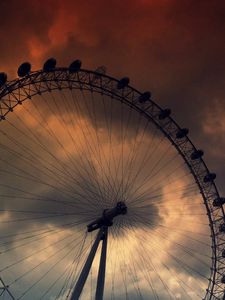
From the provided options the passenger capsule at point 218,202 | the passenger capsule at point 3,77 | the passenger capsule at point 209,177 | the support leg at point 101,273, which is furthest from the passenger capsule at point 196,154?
the passenger capsule at point 3,77

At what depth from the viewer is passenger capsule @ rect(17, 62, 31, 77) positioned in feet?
119

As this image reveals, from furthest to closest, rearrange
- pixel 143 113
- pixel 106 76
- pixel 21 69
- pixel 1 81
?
1. pixel 143 113
2. pixel 106 76
3. pixel 21 69
4. pixel 1 81

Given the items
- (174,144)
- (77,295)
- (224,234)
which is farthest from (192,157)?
(77,295)

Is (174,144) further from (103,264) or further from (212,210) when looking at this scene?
(103,264)

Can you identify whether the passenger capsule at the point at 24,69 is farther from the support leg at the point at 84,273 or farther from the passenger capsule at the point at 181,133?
the passenger capsule at the point at 181,133

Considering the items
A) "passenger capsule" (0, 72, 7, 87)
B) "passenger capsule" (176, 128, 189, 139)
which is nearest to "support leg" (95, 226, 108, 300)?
"passenger capsule" (176, 128, 189, 139)

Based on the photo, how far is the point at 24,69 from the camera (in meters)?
36.3

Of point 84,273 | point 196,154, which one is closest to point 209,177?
point 196,154

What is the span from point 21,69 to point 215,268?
32358mm

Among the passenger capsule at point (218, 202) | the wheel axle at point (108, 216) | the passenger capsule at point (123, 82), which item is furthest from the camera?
the passenger capsule at point (218, 202)

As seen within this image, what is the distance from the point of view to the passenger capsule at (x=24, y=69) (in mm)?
36184

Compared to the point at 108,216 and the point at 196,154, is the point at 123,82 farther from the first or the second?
the point at 108,216

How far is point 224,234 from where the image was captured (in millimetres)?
49344

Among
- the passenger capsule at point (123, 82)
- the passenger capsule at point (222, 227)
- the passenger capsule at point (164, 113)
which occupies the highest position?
the passenger capsule at point (123, 82)
